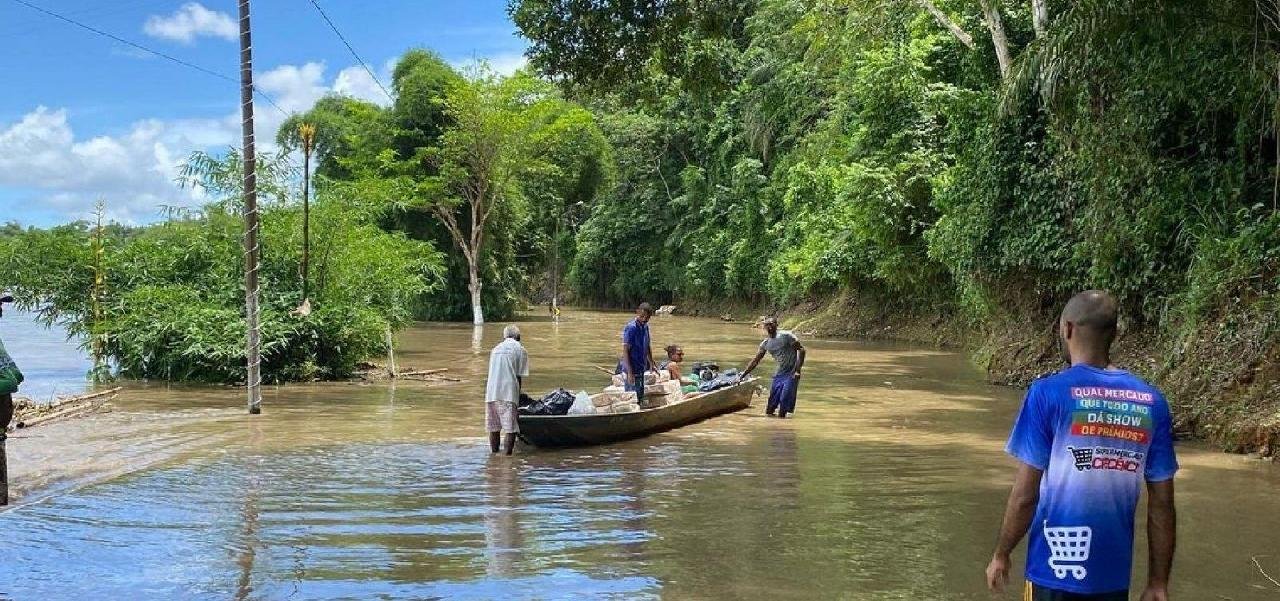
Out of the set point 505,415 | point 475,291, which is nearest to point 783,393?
point 505,415

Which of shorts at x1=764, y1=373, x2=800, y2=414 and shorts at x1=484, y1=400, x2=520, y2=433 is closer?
shorts at x1=484, y1=400, x2=520, y2=433

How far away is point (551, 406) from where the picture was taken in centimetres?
1244

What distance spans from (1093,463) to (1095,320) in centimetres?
49

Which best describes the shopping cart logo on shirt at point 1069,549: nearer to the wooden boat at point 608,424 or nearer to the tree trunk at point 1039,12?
the wooden boat at point 608,424

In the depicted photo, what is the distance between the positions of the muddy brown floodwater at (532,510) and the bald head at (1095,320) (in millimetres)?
3091

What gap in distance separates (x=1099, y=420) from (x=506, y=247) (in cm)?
4616

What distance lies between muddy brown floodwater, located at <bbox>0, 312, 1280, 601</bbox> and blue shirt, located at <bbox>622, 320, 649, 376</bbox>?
3.39ft

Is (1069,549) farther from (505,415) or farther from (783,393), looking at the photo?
(783,393)

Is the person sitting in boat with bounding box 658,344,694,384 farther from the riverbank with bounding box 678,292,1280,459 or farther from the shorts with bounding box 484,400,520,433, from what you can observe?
the riverbank with bounding box 678,292,1280,459

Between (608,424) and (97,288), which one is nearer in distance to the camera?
(608,424)

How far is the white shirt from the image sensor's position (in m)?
12.0

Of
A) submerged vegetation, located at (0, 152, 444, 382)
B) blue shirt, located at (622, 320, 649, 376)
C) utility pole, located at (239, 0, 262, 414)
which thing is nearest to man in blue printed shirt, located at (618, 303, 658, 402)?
blue shirt, located at (622, 320, 649, 376)

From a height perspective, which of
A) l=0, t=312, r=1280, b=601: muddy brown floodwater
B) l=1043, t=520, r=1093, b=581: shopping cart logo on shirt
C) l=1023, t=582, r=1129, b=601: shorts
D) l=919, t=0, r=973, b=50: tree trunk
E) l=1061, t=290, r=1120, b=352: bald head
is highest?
l=919, t=0, r=973, b=50: tree trunk

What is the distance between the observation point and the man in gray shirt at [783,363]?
15.2m
